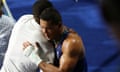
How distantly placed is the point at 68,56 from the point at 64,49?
8cm

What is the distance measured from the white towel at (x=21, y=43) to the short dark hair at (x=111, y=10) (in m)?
2.16

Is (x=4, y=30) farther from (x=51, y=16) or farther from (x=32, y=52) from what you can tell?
(x=51, y=16)

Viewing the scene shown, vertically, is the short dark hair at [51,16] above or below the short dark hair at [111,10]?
A: below

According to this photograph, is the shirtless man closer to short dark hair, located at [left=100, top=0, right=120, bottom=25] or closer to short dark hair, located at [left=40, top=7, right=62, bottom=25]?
short dark hair, located at [left=40, top=7, right=62, bottom=25]

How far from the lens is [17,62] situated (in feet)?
9.80

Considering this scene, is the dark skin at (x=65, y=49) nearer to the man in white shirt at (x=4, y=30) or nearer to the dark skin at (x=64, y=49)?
the dark skin at (x=64, y=49)

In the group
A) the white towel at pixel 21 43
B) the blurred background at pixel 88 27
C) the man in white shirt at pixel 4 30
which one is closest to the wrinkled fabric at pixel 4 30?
the man in white shirt at pixel 4 30

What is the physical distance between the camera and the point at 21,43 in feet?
9.71

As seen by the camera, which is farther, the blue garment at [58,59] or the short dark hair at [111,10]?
the blue garment at [58,59]

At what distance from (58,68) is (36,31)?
0.39 meters

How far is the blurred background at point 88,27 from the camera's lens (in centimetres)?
528

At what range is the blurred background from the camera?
5.28m

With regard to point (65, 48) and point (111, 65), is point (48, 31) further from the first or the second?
point (111, 65)

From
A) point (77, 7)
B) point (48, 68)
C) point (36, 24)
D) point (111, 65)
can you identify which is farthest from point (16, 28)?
point (77, 7)
